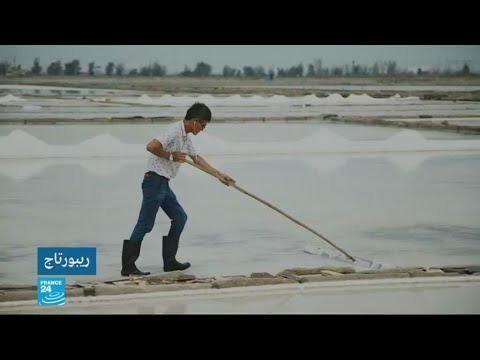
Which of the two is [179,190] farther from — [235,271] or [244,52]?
[244,52]

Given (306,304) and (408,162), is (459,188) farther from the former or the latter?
(306,304)

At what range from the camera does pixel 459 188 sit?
5.84 meters

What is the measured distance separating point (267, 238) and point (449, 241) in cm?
115

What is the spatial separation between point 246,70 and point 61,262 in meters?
1.65

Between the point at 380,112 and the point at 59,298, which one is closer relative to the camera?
the point at 59,298

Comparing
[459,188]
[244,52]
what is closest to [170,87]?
[244,52]

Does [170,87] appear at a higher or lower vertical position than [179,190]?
higher

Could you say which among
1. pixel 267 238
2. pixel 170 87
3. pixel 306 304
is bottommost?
pixel 306 304

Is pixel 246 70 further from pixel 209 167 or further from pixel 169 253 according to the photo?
pixel 169 253

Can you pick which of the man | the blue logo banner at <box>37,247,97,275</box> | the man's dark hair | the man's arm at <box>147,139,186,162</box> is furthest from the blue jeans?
the man's dark hair

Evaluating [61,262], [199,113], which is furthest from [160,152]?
[61,262]

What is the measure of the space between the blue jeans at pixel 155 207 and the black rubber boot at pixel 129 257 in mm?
38

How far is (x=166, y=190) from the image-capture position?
5.57 metres

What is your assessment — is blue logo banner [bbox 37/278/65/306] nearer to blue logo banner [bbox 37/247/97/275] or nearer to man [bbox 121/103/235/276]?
blue logo banner [bbox 37/247/97/275]
